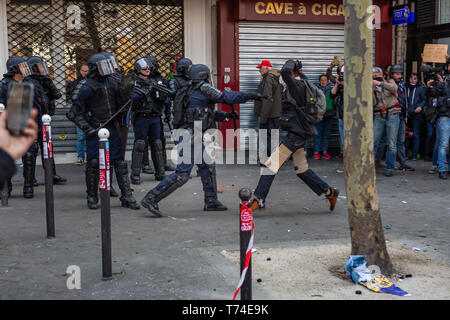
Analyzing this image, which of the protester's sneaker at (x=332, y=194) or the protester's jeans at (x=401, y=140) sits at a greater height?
the protester's jeans at (x=401, y=140)

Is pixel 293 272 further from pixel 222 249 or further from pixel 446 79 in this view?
pixel 446 79

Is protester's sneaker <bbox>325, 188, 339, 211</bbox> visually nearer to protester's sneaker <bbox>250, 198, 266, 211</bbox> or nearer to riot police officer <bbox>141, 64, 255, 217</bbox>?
protester's sneaker <bbox>250, 198, 266, 211</bbox>

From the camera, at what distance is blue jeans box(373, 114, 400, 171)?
1123 cm

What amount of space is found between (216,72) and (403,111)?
4708 millimetres

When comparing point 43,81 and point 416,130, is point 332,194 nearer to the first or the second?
point 43,81

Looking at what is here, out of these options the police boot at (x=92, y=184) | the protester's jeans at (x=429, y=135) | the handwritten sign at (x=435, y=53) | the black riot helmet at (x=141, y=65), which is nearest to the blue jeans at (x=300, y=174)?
the police boot at (x=92, y=184)

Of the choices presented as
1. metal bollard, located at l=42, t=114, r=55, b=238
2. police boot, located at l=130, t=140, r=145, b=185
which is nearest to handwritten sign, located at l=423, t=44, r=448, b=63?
police boot, located at l=130, t=140, r=145, b=185

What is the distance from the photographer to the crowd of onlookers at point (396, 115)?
10812mm

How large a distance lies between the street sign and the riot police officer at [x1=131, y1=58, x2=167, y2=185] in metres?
7.35

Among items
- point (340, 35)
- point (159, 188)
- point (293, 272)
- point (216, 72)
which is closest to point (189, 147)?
point (159, 188)

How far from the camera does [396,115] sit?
37.0 feet

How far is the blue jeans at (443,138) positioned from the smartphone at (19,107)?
9404mm

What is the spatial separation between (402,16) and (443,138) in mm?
5054

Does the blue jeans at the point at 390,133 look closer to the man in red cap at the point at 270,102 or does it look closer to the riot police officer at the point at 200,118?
the man in red cap at the point at 270,102
